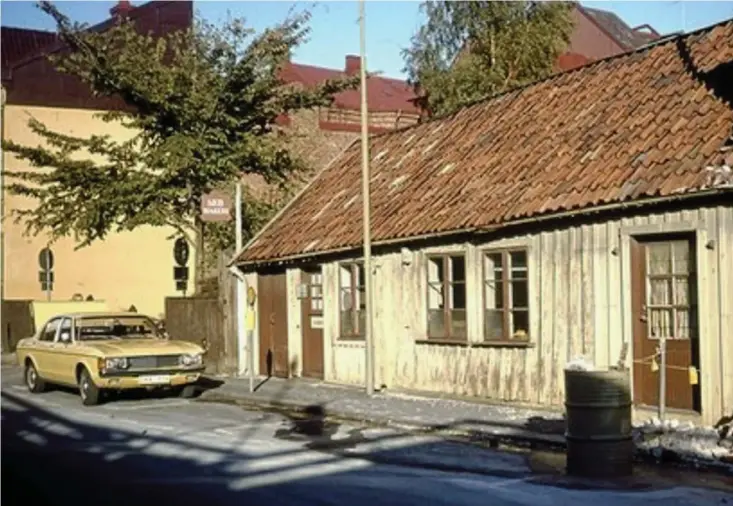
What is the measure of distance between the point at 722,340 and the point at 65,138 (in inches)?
740

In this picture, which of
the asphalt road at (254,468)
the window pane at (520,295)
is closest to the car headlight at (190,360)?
the asphalt road at (254,468)

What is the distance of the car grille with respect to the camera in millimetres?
18062

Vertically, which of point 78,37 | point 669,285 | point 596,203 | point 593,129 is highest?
point 78,37

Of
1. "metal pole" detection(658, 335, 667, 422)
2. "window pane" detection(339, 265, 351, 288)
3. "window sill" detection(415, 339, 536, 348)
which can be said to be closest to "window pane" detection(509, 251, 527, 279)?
"window sill" detection(415, 339, 536, 348)

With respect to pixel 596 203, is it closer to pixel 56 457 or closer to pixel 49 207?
pixel 56 457

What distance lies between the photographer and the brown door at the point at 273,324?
75.0 ft

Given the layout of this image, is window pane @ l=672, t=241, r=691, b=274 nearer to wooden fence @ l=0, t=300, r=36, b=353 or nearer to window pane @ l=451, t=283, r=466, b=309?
window pane @ l=451, t=283, r=466, b=309

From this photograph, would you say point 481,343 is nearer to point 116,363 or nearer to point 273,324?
point 116,363

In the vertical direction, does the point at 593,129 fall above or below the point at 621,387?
above

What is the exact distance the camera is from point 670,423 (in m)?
12.8

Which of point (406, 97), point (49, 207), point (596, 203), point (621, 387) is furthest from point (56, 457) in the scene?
point (406, 97)

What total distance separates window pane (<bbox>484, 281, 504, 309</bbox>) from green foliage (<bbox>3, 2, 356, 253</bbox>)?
10940mm

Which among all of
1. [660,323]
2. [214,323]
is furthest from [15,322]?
[660,323]

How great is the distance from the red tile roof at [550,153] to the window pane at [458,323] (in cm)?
135
